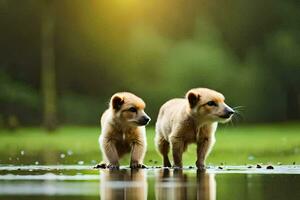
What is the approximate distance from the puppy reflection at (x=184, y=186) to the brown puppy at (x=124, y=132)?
1.75ft

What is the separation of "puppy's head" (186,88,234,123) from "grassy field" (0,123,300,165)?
0.38 meters

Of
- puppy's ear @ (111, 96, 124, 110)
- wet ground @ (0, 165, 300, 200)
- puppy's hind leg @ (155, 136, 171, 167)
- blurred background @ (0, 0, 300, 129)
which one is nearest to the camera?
wet ground @ (0, 165, 300, 200)

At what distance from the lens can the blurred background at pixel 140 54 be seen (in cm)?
1877

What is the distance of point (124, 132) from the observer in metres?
9.09

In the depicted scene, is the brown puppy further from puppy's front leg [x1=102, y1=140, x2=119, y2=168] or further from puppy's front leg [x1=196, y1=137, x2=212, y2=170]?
puppy's front leg [x1=196, y1=137, x2=212, y2=170]

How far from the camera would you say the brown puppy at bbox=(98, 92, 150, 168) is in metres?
8.96

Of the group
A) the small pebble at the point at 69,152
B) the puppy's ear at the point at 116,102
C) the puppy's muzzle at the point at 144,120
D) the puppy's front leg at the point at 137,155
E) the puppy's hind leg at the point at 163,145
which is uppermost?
the small pebble at the point at 69,152

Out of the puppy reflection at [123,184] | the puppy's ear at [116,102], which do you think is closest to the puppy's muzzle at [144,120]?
the puppy's ear at [116,102]

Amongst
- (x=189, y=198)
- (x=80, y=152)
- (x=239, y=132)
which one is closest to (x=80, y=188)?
(x=189, y=198)

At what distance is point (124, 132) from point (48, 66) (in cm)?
1086

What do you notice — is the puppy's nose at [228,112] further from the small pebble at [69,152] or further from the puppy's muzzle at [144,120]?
the small pebble at [69,152]

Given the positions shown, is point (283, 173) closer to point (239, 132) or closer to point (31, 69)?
point (239, 132)

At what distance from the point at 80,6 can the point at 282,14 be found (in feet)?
11.9

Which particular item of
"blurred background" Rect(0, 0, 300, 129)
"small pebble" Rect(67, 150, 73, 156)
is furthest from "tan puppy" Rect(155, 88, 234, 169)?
"blurred background" Rect(0, 0, 300, 129)
